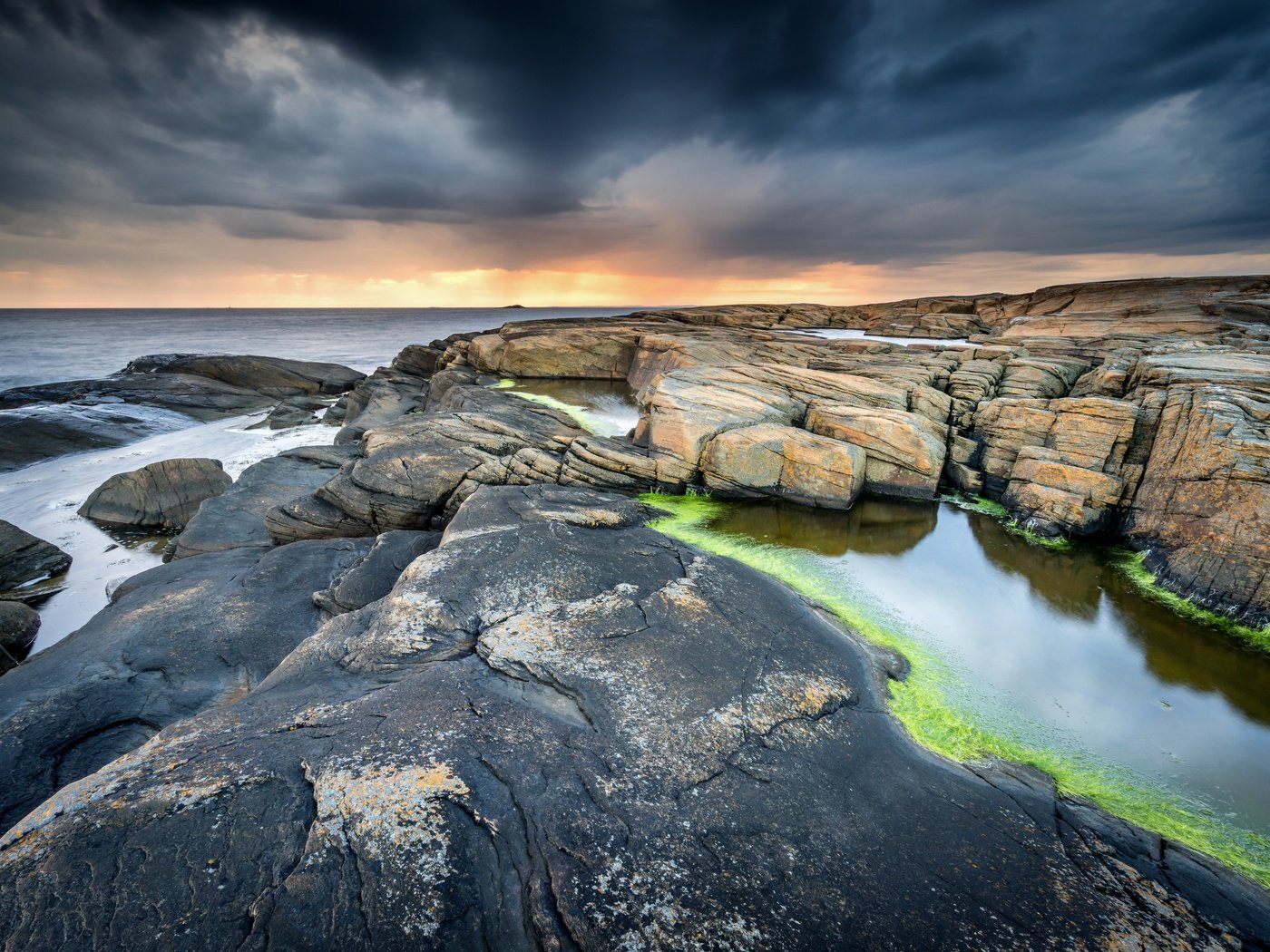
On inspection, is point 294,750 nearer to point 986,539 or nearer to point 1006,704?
point 1006,704

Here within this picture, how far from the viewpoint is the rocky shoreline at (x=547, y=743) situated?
147 inches

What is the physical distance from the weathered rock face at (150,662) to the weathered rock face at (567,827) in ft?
7.98

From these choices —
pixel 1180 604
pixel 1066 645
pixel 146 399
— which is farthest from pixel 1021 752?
pixel 146 399

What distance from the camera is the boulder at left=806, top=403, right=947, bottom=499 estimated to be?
16.0 meters

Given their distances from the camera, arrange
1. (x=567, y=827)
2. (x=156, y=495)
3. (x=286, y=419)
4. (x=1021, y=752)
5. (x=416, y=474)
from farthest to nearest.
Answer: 1. (x=286, y=419)
2. (x=156, y=495)
3. (x=416, y=474)
4. (x=1021, y=752)
5. (x=567, y=827)

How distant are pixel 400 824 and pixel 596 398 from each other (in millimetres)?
24233

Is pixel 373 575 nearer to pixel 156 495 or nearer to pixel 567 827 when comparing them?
pixel 567 827

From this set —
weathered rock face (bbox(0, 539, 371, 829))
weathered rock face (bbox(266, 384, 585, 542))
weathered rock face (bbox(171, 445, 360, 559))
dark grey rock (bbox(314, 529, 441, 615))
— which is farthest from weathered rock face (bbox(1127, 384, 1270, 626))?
weathered rock face (bbox(171, 445, 360, 559))

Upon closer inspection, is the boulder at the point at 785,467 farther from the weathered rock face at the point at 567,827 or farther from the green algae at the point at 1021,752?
the weathered rock face at the point at 567,827

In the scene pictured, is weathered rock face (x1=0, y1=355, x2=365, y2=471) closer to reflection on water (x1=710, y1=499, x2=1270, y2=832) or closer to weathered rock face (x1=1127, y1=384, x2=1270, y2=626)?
reflection on water (x1=710, y1=499, x2=1270, y2=832)

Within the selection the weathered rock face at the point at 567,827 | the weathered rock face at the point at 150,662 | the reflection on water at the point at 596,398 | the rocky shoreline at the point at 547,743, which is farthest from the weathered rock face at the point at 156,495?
the weathered rock face at the point at 567,827

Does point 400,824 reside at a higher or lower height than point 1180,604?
higher

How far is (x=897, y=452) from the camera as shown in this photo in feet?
52.9

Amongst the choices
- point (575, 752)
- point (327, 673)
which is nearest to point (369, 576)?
point (327, 673)
